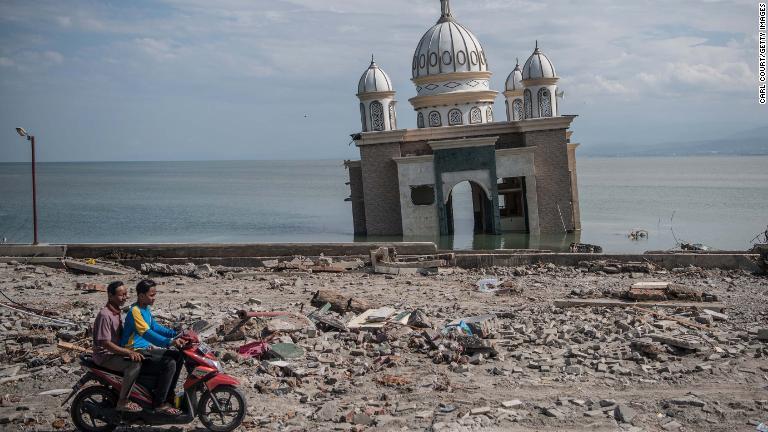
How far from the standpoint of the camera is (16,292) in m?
15.6

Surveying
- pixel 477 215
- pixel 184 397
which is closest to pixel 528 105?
pixel 477 215

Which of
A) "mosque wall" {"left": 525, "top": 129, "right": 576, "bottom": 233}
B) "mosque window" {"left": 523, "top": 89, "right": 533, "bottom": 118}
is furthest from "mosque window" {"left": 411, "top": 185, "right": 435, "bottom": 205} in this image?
Answer: "mosque window" {"left": 523, "top": 89, "right": 533, "bottom": 118}

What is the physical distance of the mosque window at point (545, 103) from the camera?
33.4 m

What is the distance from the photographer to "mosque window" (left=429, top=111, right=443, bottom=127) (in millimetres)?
35531

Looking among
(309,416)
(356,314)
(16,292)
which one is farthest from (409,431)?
(16,292)

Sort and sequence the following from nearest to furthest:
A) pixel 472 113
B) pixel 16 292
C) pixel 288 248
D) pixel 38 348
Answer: pixel 38 348 → pixel 16 292 → pixel 288 248 → pixel 472 113

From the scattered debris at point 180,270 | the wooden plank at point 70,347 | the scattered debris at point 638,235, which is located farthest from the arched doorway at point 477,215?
the wooden plank at point 70,347

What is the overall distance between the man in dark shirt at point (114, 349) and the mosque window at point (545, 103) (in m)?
27.9

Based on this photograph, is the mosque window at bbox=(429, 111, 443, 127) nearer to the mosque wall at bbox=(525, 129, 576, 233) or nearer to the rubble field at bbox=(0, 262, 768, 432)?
the mosque wall at bbox=(525, 129, 576, 233)

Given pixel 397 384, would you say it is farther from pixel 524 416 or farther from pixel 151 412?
pixel 151 412

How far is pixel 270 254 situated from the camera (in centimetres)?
1959

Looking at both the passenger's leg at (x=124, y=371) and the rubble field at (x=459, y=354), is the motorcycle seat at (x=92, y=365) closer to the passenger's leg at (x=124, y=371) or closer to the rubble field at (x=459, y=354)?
the passenger's leg at (x=124, y=371)

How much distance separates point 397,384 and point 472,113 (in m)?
27.3

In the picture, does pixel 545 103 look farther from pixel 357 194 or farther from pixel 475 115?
pixel 357 194
